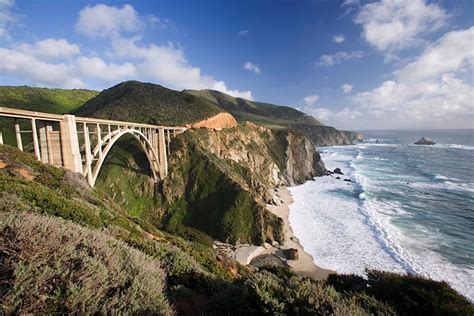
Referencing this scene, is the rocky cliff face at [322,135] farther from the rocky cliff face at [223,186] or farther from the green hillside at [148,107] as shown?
the green hillside at [148,107]

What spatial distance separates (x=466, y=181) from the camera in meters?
53.0

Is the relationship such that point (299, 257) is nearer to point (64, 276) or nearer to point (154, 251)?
point (154, 251)

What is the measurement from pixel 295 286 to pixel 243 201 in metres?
29.2

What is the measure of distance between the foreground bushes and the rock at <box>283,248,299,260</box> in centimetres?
2425

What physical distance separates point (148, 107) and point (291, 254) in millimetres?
47600

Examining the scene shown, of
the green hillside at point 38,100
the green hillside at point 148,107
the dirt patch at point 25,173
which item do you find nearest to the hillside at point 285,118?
the green hillside at point 148,107

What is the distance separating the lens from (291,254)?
88.6ft

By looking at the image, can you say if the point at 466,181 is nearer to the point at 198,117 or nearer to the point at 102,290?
the point at 198,117

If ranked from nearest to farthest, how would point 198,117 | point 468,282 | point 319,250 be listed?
1. point 468,282
2. point 319,250
3. point 198,117

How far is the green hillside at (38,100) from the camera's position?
66.4 metres

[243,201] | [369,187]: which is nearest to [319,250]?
[243,201]

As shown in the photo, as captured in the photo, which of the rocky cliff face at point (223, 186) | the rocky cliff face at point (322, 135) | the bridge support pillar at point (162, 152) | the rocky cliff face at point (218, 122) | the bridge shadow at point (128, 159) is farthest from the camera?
the rocky cliff face at point (322, 135)

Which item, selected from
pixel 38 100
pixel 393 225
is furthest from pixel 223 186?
pixel 38 100

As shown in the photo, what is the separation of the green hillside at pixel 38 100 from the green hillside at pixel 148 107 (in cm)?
1615
